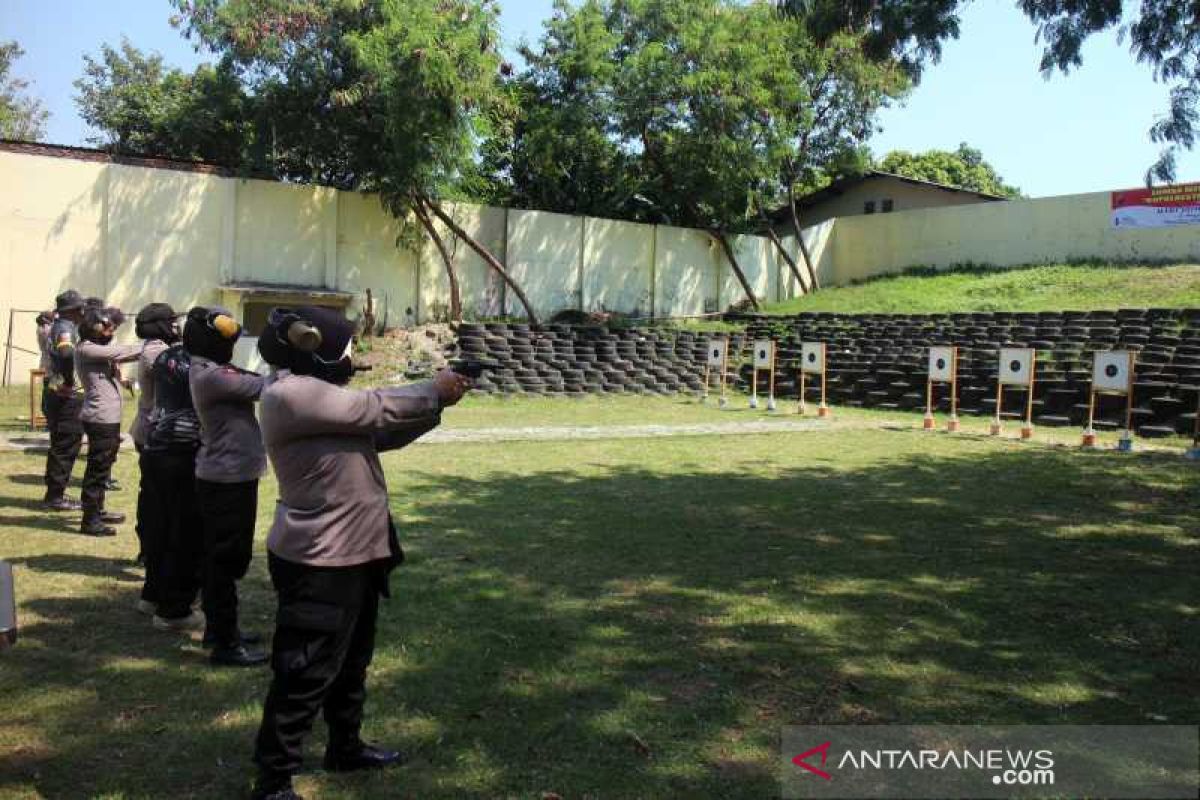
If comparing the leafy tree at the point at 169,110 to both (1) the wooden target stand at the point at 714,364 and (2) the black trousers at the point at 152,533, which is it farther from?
(2) the black trousers at the point at 152,533

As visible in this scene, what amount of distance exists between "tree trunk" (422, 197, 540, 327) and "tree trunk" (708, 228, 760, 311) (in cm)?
677

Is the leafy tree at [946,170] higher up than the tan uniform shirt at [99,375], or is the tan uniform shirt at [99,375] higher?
the leafy tree at [946,170]

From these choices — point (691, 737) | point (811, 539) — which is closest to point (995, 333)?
point (811, 539)

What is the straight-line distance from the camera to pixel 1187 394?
14.2 metres

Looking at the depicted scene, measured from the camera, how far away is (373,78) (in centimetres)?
1988

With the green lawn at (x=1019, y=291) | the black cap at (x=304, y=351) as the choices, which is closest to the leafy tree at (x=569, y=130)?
the green lawn at (x=1019, y=291)

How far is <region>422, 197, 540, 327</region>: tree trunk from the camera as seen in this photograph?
22547 millimetres

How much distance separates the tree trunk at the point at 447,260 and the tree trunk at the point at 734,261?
854cm

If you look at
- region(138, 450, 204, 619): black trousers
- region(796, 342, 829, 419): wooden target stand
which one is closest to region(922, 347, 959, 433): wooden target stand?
region(796, 342, 829, 419): wooden target stand

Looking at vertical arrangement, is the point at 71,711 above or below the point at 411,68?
below

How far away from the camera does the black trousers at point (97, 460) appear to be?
653 cm

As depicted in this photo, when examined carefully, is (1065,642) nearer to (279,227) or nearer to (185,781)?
(185,781)

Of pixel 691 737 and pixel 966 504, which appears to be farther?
pixel 966 504

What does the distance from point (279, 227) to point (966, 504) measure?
16875 mm
